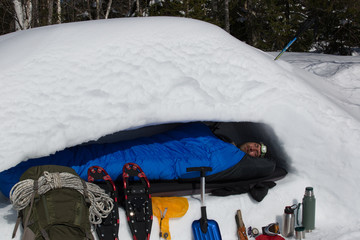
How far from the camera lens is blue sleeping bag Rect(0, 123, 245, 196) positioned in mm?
2451

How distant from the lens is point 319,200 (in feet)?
8.87

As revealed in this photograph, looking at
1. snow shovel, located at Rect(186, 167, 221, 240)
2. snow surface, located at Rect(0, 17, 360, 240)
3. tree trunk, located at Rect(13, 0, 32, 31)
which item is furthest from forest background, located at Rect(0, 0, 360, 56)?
snow shovel, located at Rect(186, 167, 221, 240)

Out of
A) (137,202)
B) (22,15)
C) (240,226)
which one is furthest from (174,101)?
(22,15)

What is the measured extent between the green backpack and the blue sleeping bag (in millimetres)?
307

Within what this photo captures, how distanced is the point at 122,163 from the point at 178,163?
0.37 m

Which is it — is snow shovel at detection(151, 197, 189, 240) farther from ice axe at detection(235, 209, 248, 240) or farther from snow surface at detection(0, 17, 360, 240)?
ice axe at detection(235, 209, 248, 240)

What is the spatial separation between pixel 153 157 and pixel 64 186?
0.70 metres

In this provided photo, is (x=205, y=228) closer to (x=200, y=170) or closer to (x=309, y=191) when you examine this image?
(x=200, y=170)

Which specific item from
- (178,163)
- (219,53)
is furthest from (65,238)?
(219,53)

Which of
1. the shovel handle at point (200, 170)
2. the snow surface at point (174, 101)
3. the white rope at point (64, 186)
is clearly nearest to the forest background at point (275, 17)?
the snow surface at point (174, 101)

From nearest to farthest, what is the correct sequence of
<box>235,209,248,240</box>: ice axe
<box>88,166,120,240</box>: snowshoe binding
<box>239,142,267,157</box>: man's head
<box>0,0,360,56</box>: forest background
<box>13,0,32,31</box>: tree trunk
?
1. <box>88,166,120,240</box>: snowshoe binding
2. <box>235,209,248,240</box>: ice axe
3. <box>239,142,267,157</box>: man's head
4. <box>13,0,32,31</box>: tree trunk
5. <box>0,0,360,56</box>: forest background

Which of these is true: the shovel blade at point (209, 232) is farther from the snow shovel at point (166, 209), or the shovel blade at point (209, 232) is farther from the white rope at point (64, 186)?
the white rope at point (64, 186)

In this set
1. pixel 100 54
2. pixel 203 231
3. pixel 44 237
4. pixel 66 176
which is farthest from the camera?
pixel 100 54

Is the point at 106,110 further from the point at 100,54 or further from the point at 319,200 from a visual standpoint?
the point at 319,200
